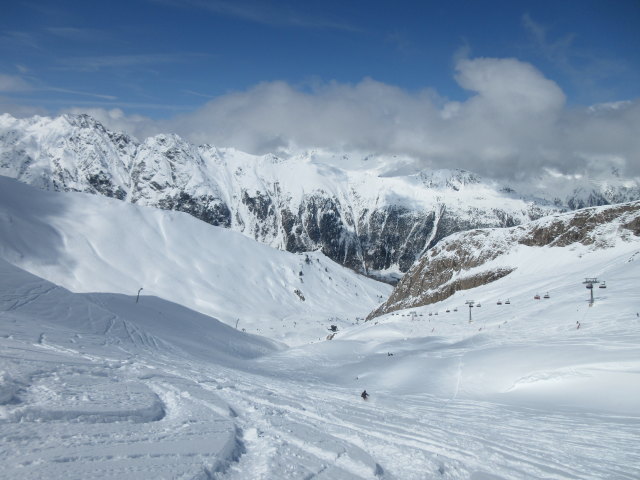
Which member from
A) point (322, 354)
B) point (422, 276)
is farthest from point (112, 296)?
point (422, 276)

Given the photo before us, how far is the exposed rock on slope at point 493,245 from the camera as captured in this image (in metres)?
79.6

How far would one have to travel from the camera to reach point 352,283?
656 ft

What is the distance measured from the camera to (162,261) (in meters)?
132

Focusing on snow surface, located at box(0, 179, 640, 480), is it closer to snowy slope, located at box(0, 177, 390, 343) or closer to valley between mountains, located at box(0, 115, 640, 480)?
valley between mountains, located at box(0, 115, 640, 480)

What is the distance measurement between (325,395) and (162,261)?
398 feet

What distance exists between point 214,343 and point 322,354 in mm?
10740

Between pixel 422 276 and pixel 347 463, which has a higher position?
pixel 422 276

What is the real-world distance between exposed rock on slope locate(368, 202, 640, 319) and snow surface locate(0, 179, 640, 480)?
3130 cm

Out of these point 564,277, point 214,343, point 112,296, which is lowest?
point 214,343

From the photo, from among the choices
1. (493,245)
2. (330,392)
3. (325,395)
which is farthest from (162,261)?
(325,395)

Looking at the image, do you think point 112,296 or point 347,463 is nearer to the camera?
point 347,463

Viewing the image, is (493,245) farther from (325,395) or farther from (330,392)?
(325,395)

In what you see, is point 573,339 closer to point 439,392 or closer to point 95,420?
point 439,392

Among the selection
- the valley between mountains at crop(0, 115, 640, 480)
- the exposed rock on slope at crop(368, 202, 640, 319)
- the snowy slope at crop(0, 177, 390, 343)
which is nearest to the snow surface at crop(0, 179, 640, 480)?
the valley between mountains at crop(0, 115, 640, 480)
